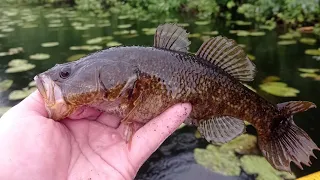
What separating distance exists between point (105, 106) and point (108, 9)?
1014cm

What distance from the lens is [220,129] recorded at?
6.39 feet

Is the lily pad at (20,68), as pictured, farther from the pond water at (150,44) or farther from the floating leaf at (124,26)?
the floating leaf at (124,26)

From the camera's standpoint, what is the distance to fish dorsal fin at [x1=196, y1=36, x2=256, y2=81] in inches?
75.9

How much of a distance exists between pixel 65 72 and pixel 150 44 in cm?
471

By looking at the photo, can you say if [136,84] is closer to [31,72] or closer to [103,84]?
[103,84]

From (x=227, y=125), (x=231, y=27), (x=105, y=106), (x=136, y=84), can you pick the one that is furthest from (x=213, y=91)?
(x=231, y=27)

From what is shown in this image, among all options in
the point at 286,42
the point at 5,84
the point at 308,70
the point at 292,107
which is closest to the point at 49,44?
the point at 5,84

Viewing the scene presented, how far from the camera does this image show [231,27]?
289 inches

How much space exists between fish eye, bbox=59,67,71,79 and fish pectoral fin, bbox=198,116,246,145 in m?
0.75

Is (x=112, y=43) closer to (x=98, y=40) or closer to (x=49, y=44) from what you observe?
(x=98, y=40)

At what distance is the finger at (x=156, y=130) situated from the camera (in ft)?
5.96

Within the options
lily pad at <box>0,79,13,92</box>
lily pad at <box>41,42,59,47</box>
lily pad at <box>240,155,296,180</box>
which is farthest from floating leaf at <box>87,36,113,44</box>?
lily pad at <box>240,155,296,180</box>

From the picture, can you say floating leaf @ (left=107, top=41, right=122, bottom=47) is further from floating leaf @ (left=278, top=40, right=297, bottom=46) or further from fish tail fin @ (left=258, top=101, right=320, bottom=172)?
fish tail fin @ (left=258, top=101, right=320, bottom=172)

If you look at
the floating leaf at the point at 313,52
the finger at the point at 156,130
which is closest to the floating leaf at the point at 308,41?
the floating leaf at the point at 313,52
